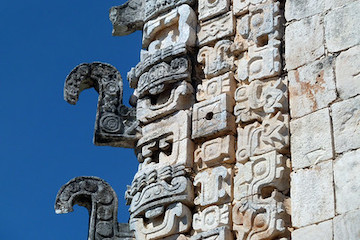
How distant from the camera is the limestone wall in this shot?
6.94 metres

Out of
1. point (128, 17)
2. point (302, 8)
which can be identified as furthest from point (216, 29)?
point (128, 17)

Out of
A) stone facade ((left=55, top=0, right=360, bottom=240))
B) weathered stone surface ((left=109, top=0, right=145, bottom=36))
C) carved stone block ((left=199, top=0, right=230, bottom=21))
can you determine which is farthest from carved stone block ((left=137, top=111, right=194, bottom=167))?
weathered stone surface ((left=109, top=0, right=145, bottom=36))

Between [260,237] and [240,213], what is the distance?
315 mm

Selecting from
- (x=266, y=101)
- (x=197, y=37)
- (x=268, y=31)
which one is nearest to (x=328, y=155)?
(x=266, y=101)

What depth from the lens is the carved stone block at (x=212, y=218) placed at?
758 centimetres

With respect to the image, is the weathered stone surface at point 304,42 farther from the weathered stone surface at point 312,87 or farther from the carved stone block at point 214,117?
the carved stone block at point 214,117

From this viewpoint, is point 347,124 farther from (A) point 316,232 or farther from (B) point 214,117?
(B) point 214,117

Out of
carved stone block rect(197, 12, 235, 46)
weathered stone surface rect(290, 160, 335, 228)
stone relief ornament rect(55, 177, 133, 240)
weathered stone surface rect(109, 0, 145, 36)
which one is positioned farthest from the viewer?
weathered stone surface rect(109, 0, 145, 36)

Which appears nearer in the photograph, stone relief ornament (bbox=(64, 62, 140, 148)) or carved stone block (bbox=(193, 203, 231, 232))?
carved stone block (bbox=(193, 203, 231, 232))

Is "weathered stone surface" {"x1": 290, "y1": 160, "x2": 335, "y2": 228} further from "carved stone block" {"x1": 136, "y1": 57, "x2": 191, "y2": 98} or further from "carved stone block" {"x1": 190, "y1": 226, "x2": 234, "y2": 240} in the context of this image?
"carved stone block" {"x1": 136, "y1": 57, "x2": 191, "y2": 98}

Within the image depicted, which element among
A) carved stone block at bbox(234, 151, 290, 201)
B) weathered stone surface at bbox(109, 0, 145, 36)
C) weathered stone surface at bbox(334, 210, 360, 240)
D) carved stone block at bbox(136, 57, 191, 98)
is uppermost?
weathered stone surface at bbox(109, 0, 145, 36)

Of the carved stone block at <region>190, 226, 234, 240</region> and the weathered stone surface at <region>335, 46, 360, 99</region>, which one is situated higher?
the weathered stone surface at <region>335, 46, 360, 99</region>

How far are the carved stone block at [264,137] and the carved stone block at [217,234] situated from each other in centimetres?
61

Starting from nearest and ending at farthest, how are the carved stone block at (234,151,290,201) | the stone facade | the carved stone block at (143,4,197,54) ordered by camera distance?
the stone facade → the carved stone block at (234,151,290,201) → the carved stone block at (143,4,197,54)
